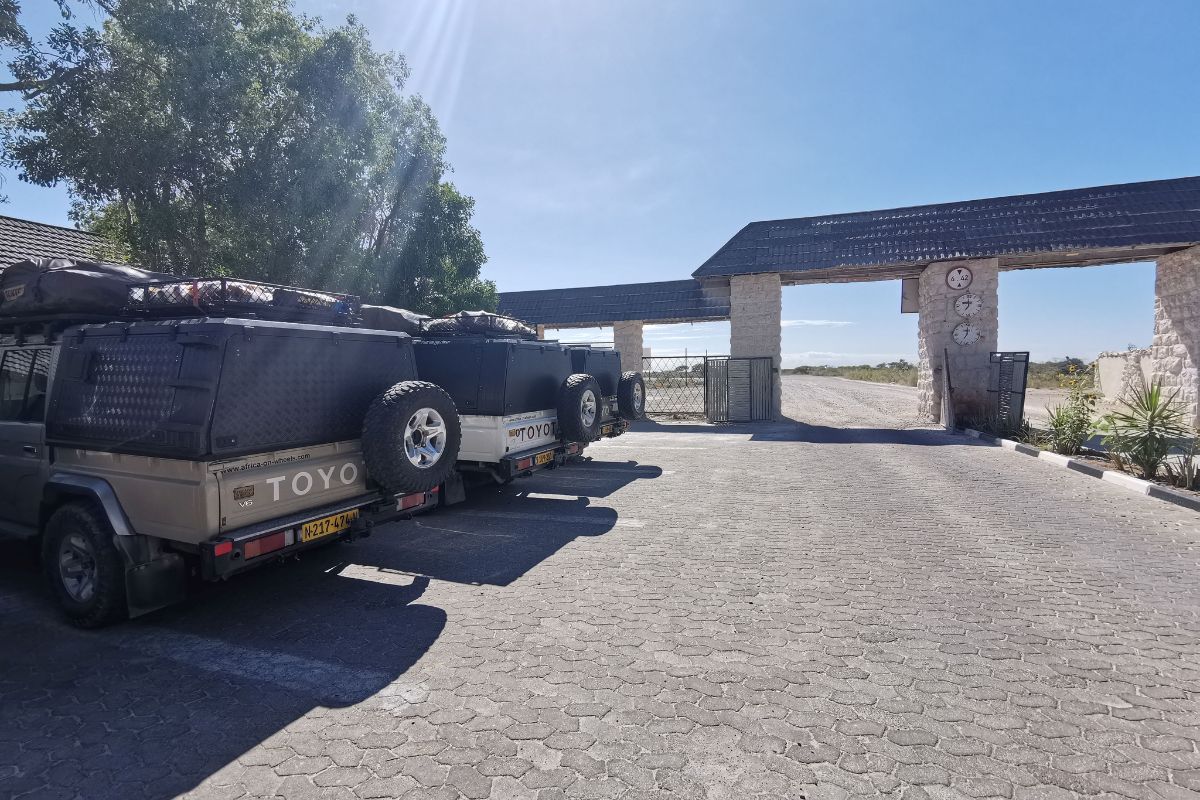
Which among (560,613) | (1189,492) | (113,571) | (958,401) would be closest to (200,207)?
(113,571)

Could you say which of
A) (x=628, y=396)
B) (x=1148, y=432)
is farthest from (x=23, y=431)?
(x=1148, y=432)

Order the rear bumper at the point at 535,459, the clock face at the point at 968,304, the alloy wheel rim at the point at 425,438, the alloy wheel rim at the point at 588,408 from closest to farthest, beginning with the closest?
1. the alloy wheel rim at the point at 425,438
2. the rear bumper at the point at 535,459
3. the alloy wheel rim at the point at 588,408
4. the clock face at the point at 968,304

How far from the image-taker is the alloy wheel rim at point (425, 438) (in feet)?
15.7

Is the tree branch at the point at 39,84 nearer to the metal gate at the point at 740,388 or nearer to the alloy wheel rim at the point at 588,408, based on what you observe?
the alloy wheel rim at the point at 588,408

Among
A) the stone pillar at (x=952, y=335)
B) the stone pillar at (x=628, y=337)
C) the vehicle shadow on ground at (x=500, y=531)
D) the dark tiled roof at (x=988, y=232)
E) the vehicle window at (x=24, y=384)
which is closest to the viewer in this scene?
the vehicle window at (x=24, y=384)

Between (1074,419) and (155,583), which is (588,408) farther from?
(1074,419)

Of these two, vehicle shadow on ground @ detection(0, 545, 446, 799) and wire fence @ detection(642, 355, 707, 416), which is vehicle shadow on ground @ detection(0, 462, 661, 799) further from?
wire fence @ detection(642, 355, 707, 416)

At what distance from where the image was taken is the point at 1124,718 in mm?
2814

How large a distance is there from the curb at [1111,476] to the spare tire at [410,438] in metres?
8.79

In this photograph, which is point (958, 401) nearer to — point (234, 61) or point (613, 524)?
point (613, 524)

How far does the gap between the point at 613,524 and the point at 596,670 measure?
131 inches

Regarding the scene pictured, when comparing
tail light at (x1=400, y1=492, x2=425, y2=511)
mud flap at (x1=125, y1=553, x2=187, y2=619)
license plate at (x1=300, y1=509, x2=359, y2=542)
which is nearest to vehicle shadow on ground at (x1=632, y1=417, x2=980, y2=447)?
tail light at (x1=400, y1=492, x2=425, y2=511)

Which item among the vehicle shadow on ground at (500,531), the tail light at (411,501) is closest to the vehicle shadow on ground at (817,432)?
the vehicle shadow on ground at (500,531)

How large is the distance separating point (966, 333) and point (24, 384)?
61.6 ft
